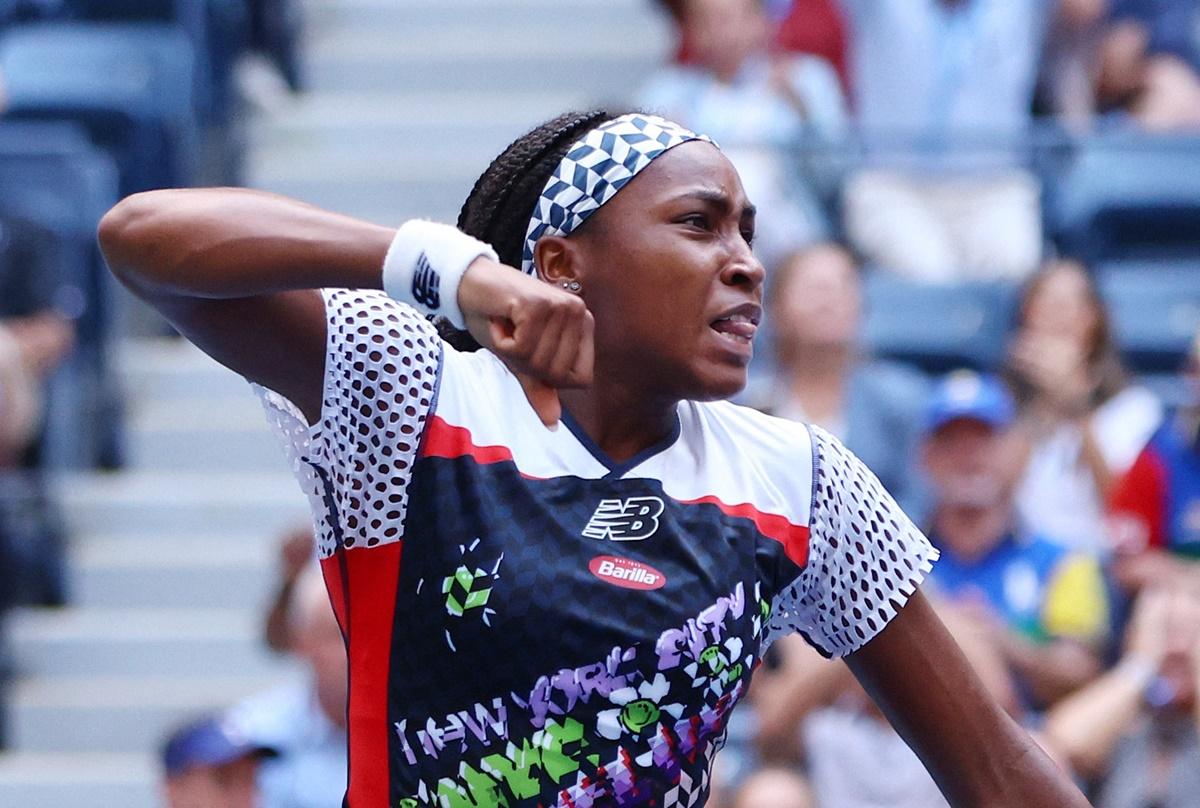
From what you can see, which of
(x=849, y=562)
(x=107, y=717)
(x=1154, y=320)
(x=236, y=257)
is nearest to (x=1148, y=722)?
(x=1154, y=320)

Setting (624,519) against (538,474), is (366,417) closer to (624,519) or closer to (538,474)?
(538,474)

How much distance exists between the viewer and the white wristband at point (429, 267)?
6.72 ft

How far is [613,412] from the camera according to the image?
243cm

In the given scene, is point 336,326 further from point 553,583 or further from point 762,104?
point 762,104

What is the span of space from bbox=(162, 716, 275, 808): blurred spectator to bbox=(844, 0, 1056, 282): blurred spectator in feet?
9.88

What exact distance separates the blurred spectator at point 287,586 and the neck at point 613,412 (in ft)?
9.84

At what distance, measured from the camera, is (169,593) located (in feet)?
20.5

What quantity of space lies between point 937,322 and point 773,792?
7.31ft

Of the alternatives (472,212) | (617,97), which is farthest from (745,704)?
(617,97)

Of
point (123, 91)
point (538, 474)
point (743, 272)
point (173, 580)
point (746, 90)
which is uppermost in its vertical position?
point (743, 272)

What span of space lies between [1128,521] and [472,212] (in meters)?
3.20

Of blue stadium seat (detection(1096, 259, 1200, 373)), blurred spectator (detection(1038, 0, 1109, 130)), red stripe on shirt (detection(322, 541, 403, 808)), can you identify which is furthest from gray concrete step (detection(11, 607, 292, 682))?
red stripe on shirt (detection(322, 541, 403, 808))

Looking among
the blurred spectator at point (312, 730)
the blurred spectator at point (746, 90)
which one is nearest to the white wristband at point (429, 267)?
the blurred spectator at point (312, 730)

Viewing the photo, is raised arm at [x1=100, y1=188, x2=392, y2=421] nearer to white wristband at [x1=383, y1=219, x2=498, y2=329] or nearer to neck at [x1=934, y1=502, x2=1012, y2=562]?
white wristband at [x1=383, y1=219, x2=498, y2=329]
